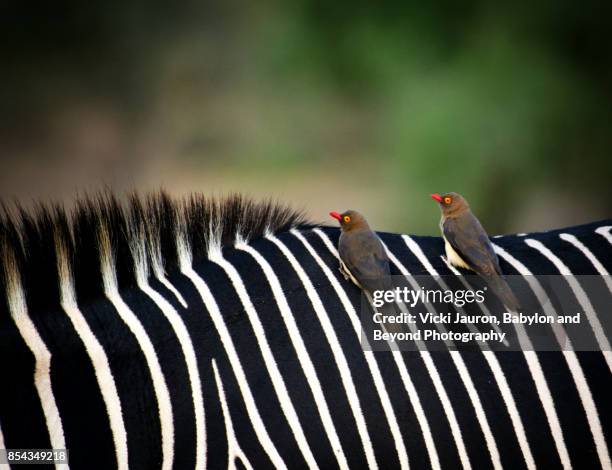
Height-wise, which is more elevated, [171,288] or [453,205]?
[453,205]

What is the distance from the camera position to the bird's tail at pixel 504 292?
2.03 m

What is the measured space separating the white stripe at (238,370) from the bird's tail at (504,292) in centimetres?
81

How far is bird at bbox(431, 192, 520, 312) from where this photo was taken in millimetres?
2039

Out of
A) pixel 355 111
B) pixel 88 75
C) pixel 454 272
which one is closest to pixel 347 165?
pixel 355 111

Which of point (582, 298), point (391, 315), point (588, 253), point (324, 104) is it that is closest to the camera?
point (391, 315)

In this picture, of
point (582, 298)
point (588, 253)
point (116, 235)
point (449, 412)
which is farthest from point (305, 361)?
point (588, 253)

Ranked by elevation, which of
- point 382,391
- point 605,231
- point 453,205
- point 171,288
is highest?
point 453,205

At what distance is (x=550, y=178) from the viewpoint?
758 centimetres

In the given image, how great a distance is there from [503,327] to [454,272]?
0.75 ft

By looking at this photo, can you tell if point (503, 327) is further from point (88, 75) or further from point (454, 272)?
point (88, 75)

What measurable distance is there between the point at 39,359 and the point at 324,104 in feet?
23.6

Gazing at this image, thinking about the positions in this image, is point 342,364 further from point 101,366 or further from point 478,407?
point 101,366

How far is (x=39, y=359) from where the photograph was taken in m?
1.78

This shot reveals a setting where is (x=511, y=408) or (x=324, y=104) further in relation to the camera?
(x=324, y=104)
